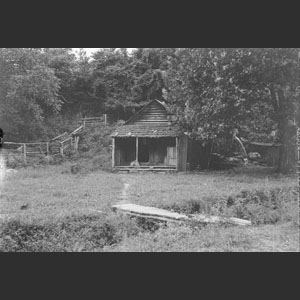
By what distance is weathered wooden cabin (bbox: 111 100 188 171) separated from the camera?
9.70 meters

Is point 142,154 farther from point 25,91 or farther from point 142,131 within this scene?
point 25,91

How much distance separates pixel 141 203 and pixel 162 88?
10.8 ft

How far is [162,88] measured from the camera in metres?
10.6

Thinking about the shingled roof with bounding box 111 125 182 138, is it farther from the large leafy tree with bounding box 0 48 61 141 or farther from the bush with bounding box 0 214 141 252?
the bush with bounding box 0 214 141 252

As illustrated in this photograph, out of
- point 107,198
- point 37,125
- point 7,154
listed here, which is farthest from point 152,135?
point 7,154

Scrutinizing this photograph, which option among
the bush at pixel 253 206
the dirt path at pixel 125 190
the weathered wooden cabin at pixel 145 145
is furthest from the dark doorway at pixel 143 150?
the bush at pixel 253 206

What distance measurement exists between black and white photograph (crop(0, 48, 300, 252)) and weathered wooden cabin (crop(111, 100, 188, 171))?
3 cm

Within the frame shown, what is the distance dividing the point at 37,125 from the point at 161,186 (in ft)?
10.2

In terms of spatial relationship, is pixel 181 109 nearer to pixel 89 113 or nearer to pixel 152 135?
pixel 152 135

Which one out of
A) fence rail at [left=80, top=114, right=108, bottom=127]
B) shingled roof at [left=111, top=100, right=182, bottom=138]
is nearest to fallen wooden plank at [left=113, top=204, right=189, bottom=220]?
shingled roof at [left=111, top=100, right=182, bottom=138]

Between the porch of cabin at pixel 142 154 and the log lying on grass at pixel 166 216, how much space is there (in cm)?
147

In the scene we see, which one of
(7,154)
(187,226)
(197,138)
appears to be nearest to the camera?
(187,226)

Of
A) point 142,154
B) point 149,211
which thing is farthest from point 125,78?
point 149,211

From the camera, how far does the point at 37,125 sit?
909cm
